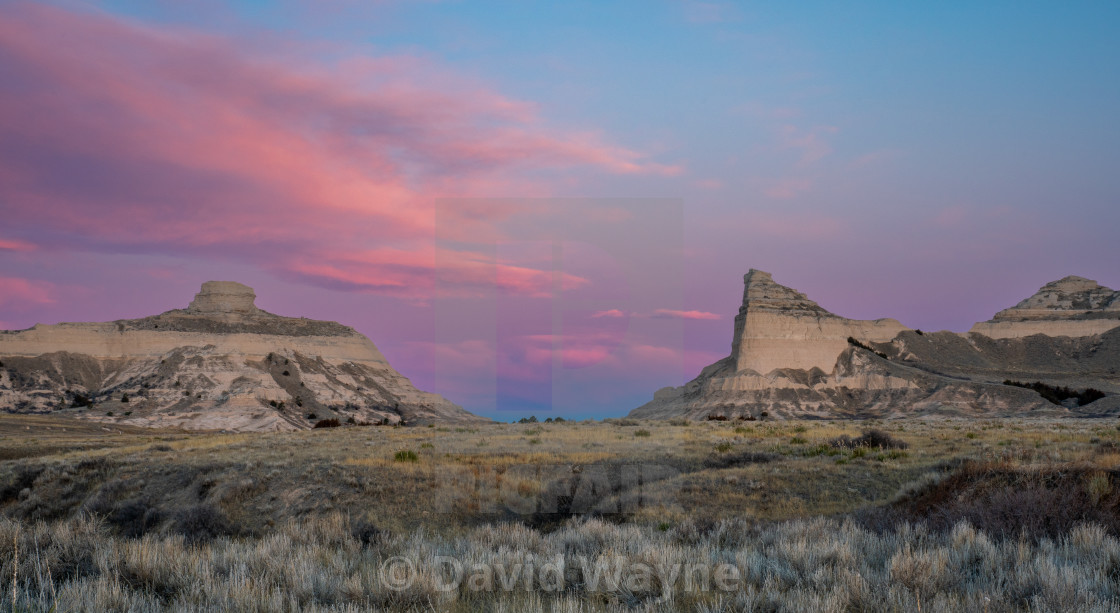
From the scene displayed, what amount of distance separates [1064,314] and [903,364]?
38.0m

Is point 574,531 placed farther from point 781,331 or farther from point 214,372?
point 781,331

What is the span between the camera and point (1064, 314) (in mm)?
114312

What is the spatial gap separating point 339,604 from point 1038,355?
136 m

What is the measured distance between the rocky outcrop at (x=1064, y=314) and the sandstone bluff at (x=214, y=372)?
103 metres

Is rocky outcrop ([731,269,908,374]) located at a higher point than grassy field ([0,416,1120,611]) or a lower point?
higher

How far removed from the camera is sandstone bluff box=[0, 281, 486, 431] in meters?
79.6

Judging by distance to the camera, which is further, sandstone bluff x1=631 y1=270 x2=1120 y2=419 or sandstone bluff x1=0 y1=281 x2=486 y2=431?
sandstone bluff x1=631 y1=270 x2=1120 y2=419

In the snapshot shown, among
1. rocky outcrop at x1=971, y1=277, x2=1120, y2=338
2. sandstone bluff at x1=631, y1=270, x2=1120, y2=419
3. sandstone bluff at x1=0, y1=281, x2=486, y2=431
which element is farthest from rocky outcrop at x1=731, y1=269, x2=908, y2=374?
sandstone bluff at x1=0, y1=281, x2=486, y2=431

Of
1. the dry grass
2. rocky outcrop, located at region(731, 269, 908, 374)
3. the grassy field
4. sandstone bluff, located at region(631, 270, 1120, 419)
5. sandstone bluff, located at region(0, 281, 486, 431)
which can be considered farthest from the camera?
rocky outcrop, located at region(731, 269, 908, 374)

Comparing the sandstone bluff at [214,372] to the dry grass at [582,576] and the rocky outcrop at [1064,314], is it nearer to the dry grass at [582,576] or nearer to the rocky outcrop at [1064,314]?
the dry grass at [582,576]

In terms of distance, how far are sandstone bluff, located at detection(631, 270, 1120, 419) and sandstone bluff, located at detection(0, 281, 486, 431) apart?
4947 cm

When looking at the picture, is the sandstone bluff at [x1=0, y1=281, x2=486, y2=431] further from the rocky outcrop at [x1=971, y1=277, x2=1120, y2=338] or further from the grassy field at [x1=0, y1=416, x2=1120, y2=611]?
the rocky outcrop at [x1=971, y1=277, x2=1120, y2=338]

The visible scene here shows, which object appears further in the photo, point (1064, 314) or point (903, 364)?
point (1064, 314)

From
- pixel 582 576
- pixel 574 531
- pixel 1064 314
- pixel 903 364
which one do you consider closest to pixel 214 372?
pixel 574 531
